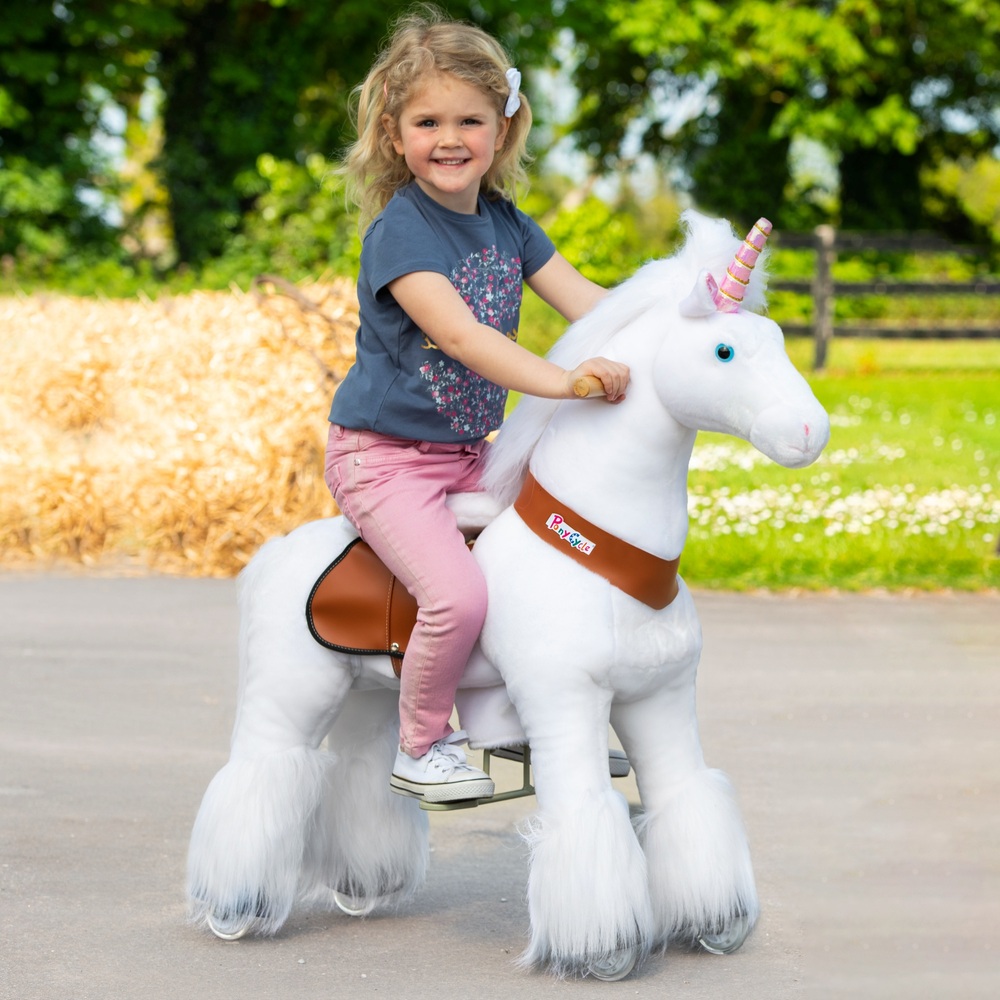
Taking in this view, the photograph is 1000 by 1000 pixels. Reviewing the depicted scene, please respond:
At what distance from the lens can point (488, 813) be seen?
496cm

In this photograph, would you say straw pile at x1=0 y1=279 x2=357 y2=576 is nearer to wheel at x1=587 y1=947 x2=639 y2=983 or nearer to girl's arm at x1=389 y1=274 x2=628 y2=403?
girl's arm at x1=389 y1=274 x2=628 y2=403

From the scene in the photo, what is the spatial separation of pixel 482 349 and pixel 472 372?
255mm

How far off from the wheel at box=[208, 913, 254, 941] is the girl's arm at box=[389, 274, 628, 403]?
1470 millimetres

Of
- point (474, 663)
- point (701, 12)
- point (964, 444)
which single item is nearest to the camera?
point (474, 663)

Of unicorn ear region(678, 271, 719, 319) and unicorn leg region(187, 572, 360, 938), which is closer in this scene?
unicorn ear region(678, 271, 719, 319)

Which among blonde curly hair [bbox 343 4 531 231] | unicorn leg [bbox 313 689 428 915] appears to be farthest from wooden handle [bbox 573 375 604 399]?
unicorn leg [bbox 313 689 428 915]

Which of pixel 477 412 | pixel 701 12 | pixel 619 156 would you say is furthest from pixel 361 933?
pixel 619 156

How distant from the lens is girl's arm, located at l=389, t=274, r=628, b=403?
11.0 feet

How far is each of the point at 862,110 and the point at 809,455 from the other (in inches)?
1008

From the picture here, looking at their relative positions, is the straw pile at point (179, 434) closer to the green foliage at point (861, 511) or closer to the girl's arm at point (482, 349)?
the green foliage at point (861, 511)

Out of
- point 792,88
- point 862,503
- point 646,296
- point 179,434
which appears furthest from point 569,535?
point 792,88

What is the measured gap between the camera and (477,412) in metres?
3.66

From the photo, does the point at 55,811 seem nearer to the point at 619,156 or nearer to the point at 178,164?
the point at 178,164

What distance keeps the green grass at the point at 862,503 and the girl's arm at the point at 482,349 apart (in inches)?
190
